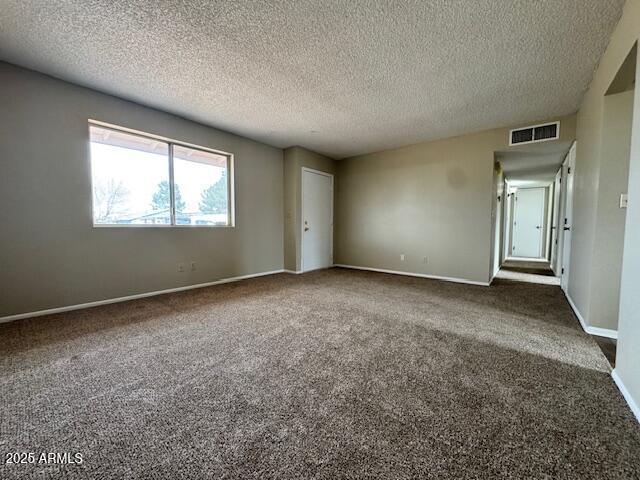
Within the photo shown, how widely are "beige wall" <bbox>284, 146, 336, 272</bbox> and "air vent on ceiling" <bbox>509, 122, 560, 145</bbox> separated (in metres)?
3.51

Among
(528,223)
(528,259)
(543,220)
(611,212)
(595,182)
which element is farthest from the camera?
(528,223)

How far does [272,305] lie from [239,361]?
Result: 1.27 meters

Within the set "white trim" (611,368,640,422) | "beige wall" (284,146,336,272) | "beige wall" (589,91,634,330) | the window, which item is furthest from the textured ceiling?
"white trim" (611,368,640,422)

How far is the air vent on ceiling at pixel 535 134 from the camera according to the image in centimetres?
361

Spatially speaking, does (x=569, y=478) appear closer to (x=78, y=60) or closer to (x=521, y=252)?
(x=78, y=60)

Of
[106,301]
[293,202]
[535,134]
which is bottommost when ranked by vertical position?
[106,301]

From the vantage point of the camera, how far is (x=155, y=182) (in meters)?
3.54

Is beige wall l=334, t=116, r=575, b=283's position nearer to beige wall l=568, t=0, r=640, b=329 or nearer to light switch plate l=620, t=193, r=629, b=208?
beige wall l=568, t=0, r=640, b=329

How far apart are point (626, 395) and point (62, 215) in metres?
4.86

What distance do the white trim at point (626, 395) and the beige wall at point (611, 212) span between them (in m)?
1.01

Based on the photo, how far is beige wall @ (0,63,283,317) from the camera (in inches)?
99.0

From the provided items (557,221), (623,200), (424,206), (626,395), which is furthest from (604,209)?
(557,221)

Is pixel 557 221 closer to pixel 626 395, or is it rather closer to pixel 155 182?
pixel 626 395

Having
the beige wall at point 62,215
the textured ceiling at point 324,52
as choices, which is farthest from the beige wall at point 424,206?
the beige wall at point 62,215
